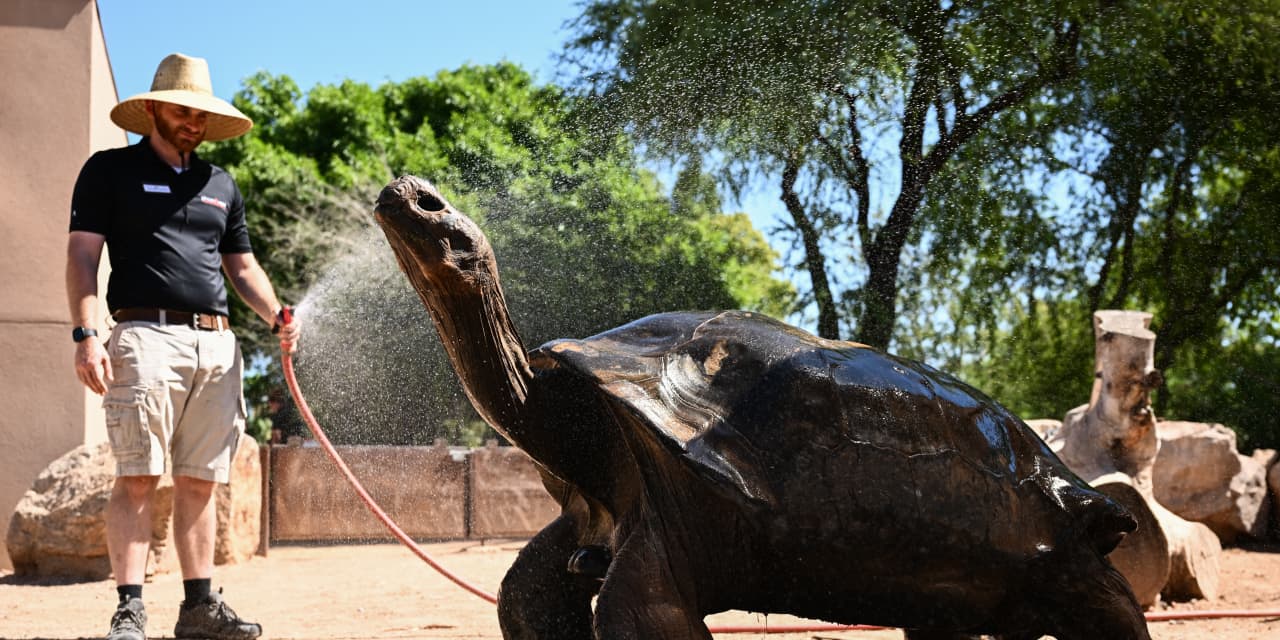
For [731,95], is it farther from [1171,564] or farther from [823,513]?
[823,513]

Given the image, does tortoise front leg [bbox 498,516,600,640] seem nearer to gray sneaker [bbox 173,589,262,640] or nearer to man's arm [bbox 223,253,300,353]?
gray sneaker [bbox 173,589,262,640]

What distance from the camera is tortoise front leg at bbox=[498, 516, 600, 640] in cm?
314

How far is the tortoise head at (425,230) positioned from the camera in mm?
2678

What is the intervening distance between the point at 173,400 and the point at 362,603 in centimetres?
213

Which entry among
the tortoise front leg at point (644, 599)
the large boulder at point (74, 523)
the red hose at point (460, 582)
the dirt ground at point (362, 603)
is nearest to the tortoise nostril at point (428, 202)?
the tortoise front leg at point (644, 599)

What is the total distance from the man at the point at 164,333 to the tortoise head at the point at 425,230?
1.73m

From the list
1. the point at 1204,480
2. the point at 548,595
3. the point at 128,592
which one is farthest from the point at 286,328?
the point at 1204,480

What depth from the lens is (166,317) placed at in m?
4.18

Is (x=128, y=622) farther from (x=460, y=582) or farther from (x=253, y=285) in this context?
(x=253, y=285)

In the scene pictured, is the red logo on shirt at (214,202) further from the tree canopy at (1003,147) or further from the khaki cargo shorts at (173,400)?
the tree canopy at (1003,147)

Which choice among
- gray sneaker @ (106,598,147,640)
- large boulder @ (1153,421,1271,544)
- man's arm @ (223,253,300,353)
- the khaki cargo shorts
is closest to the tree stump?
large boulder @ (1153,421,1271,544)

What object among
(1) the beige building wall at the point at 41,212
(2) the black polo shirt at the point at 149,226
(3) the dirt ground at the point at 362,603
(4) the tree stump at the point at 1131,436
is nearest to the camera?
(2) the black polo shirt at the point at 149,226

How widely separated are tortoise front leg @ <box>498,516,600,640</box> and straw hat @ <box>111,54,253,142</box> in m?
2.28

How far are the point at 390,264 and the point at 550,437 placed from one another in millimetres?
11183
